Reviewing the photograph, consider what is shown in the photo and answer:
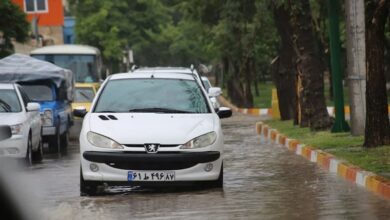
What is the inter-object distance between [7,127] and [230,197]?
223 inches

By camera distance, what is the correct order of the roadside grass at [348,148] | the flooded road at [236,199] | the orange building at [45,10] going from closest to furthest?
the flooded road at [236,199], the roadside grass at [348,148], the orange building at [45,10]

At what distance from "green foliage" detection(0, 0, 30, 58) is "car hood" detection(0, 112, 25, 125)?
1263 centimetres

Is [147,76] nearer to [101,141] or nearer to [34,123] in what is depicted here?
[101,141]

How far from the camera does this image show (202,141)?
456 inches

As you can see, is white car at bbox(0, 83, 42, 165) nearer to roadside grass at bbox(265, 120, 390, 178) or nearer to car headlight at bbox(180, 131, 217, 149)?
car headlight at bbox(180, 131, 217, 149)

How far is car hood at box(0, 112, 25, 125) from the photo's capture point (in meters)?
15.9

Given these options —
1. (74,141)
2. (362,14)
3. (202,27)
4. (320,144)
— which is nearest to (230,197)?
(320,144)

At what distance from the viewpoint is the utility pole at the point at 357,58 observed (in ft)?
60.1

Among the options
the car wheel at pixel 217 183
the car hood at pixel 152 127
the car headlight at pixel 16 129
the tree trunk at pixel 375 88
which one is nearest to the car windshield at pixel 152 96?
the car hood at pixel 152 127

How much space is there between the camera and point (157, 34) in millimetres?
80812

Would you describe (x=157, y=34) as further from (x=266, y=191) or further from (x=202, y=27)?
(x=266, y=191)

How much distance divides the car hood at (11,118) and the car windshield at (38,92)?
5.39m

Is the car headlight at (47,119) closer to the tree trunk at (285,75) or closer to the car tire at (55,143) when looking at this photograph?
the car tire at (55,143)

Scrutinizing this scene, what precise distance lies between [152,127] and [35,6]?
43859 mm
